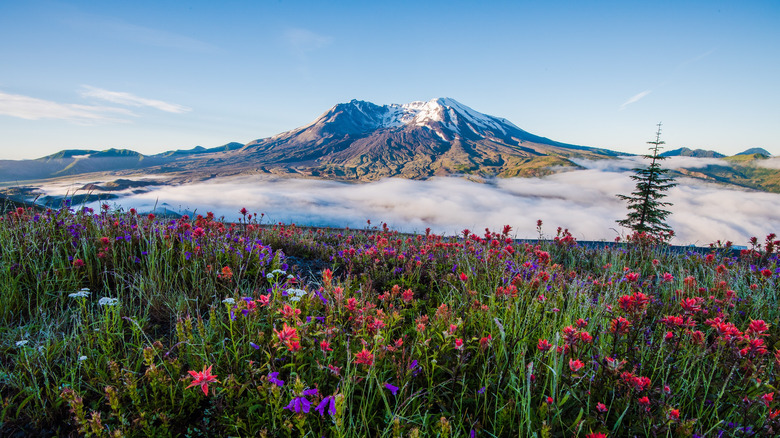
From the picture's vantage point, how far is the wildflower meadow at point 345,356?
5.95ft

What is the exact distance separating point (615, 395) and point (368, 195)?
309 feet

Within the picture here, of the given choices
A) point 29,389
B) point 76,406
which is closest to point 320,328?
point 76,406

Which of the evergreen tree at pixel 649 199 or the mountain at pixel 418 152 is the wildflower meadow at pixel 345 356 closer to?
the evergreen tree at pixel 649 199

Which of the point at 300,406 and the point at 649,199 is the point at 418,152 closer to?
the point at 649,199

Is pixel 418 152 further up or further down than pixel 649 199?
further up

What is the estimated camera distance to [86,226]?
481cm

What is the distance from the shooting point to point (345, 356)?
2402 mm

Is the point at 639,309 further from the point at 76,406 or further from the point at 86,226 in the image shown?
the point at 86,226

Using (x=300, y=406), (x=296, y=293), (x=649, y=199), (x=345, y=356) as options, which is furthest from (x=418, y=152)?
(x=300, y=406)

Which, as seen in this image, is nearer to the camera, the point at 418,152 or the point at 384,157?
the point at 384,157

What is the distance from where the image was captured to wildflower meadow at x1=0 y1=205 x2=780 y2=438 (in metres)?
1.81

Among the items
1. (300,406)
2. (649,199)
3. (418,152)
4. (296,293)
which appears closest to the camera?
(300,406)

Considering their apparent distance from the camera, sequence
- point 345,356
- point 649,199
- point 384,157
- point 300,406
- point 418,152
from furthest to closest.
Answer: point 418,152, point 384,157, point 649,199, point 345,356, point 300,406

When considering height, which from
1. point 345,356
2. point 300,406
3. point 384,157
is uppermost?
point 384,157
